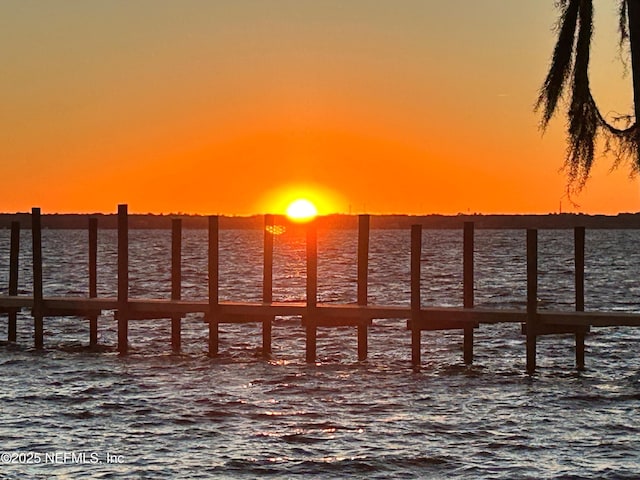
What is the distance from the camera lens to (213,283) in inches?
909

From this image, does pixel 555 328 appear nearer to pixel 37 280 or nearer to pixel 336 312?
pixel 336 312

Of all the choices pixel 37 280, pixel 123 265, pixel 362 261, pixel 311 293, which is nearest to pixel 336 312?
pixel 311 293

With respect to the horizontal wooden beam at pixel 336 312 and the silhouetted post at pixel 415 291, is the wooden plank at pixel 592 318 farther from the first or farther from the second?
the silhouetted post at pixel 415 291

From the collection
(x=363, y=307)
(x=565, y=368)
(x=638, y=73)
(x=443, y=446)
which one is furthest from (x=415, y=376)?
(x=638, y=73)

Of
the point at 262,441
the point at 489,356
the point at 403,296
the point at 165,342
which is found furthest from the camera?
the point at 403,296

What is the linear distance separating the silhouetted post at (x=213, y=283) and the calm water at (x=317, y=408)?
2.32ft

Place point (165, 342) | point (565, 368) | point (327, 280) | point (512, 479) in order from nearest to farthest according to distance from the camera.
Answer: point (512, 479), point (565, 368), point (165, 342), point (327, 280)

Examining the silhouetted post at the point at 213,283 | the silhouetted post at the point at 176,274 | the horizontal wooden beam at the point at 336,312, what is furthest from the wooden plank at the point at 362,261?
the silhouetted post at the point at 176,274

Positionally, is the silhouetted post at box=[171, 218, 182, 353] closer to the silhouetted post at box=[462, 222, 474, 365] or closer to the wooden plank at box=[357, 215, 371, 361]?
the wooden plank at box=[357, 215, 371, 361]

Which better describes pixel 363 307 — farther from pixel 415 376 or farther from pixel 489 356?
pixel 489 356

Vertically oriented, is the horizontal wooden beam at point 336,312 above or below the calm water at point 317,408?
above

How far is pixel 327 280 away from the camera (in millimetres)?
66500

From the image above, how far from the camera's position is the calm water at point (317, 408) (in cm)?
1502

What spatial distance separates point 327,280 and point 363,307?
4428cm
